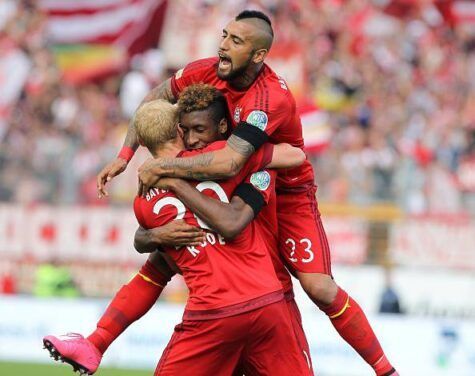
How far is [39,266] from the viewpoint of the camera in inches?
603

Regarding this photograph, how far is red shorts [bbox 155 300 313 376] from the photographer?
682 centimetres

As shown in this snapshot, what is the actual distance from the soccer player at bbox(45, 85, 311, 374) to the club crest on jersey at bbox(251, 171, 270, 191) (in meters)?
0.09

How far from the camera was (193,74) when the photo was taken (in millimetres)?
7730

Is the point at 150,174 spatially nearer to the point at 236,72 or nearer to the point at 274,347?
the point at 236,72

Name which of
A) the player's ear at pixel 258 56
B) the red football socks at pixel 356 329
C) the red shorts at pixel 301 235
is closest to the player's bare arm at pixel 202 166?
the player's ear at pixel 258 56

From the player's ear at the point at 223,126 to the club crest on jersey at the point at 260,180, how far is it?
0.32 m

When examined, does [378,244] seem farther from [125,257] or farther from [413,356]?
[125,257]

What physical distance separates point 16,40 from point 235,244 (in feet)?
43.7

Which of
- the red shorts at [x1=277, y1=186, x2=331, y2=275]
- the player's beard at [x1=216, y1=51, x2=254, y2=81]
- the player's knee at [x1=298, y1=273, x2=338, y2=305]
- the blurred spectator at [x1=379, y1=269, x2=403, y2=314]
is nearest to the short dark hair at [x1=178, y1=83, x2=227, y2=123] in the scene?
the player's beard at [x1=216, y1=51, x2=254, y2=81]

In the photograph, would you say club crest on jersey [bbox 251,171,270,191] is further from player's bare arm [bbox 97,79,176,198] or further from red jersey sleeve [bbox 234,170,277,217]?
player's bare arm [bbox 97,79,176,198]

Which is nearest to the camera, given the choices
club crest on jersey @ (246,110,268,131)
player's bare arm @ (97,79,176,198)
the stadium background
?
club crest on jersey @ (246,110,268,131)

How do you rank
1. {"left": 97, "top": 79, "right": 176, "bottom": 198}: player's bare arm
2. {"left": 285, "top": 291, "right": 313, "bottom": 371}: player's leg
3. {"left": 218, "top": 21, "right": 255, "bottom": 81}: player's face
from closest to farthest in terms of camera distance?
{"left": 285, "top": 291, "right": 313, "bottom": 371}: player's leg
{"left": 218, "top": 21, "right": 255, "bottom": 81}: player's face
{"left": 97, "top": 79, "right": 176, "bottom": 198}: player's bare arm

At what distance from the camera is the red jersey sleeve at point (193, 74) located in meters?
7.67

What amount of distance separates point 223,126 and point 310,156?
28.8 ft
